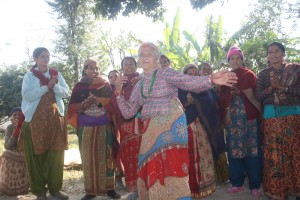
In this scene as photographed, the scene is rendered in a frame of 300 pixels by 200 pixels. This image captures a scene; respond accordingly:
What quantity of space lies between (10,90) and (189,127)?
53.1 feet

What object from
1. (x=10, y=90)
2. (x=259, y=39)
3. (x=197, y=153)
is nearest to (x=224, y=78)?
(x=197, y=153)

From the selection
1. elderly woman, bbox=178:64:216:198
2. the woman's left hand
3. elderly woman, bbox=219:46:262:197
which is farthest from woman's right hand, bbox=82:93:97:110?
the woman's left hand

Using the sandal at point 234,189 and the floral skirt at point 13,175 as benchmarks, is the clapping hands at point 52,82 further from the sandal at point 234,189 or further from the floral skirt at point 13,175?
the sandal at point 234,189

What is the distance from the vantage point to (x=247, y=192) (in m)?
4.70

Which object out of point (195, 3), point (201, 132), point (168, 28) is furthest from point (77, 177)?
point (168, 28)

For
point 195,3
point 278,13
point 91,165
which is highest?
point 278,13

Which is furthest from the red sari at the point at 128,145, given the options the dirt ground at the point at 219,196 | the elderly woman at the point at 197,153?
the elderly woman at the point at 197,153

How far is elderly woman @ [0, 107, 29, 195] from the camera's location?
5.43 m

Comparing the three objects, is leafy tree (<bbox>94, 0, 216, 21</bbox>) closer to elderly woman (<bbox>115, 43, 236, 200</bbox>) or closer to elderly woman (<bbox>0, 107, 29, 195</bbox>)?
elderly woman (<bbox>0, 107, 29, 195</bbox>)

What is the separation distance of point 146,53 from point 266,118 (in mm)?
1936

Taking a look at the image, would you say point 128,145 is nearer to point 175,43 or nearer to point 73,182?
point 73,182

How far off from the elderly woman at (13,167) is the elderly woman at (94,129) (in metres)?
1.29

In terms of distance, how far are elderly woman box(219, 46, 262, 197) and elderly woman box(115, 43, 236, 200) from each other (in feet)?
5.48

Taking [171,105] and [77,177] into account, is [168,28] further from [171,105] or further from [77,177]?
[171,105]
